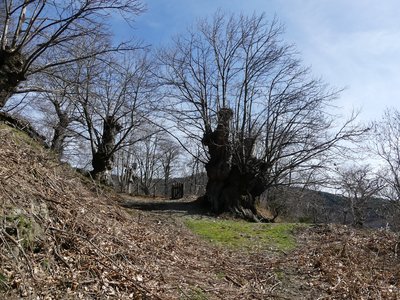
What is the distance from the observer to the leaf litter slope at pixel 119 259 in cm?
405

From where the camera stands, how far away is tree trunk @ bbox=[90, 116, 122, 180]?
20188mm

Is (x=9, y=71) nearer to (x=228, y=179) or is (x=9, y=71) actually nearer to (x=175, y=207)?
(x=175, y=207)

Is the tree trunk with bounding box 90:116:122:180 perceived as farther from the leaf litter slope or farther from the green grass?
the leaf litter slope

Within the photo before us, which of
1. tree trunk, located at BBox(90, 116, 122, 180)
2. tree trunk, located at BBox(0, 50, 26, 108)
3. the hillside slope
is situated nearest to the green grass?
the hillside slope

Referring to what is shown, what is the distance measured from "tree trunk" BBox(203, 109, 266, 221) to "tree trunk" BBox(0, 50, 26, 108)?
27.2 feet

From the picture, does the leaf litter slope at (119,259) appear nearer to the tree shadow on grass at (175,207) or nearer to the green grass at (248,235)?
the green grass at (248,235)

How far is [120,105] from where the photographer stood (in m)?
20.8

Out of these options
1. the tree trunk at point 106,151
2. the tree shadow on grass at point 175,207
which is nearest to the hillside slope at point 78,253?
the tree shadow on grass at point 175,207

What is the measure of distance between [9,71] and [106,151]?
1072cm

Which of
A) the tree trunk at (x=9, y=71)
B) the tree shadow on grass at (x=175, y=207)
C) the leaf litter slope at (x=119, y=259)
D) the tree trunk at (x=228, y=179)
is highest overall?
the tree trunk at (x=9, y=71)

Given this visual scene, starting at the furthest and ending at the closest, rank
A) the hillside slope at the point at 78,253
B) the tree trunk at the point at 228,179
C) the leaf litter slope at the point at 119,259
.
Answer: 1. the tree trunk at the point at 228,179
2. the leaf litter slope at the point at 119,259
3. the hillside slope at the point at 78,253

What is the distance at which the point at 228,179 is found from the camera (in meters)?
16.6

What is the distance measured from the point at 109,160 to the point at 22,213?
644 inches

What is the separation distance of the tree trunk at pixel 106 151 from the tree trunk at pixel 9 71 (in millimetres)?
10288
